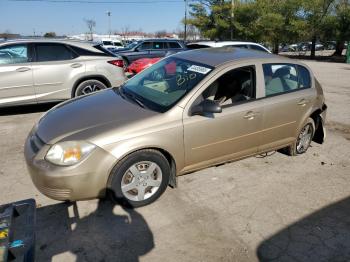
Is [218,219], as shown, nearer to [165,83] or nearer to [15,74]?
[165,83]

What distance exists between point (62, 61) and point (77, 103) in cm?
321

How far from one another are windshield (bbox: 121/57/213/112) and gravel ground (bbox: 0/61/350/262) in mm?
1085

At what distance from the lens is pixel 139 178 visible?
3.38m

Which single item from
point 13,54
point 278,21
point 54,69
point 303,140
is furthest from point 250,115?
point 278,21

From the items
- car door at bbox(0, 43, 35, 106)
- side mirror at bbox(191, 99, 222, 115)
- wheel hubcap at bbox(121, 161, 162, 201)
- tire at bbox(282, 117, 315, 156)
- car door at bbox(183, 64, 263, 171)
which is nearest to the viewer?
wheel hubcap at bbox(121, 161, 162, 201)

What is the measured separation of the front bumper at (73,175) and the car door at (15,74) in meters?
3.85

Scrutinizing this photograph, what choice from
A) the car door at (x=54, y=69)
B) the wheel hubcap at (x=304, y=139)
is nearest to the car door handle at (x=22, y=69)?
the car door at (x=54, y=69)

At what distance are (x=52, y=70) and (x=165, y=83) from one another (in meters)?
3.63

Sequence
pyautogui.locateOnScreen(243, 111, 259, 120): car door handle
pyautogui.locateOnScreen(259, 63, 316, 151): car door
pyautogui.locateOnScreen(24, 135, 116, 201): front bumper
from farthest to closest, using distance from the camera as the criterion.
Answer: pyautogui.locateOnScreen(259, 63, 316, 151): car door < pyautogui.locateOnScreen(243, 111, 259, 120): car door handle < pyautogui.locateOnScreen(24, 135, 116, 201): front bumper

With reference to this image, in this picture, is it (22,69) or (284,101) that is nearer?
(284,101)

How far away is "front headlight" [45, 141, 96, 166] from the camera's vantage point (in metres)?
3.05

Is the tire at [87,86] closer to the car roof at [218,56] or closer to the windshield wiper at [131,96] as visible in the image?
the windshield wiper at [131,96]

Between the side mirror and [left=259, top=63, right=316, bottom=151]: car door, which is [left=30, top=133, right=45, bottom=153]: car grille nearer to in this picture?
the side mirror

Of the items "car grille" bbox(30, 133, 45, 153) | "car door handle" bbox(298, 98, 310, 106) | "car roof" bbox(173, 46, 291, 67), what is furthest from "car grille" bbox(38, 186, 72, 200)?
"car door handle" bbox(298, 98, 310, 106)
